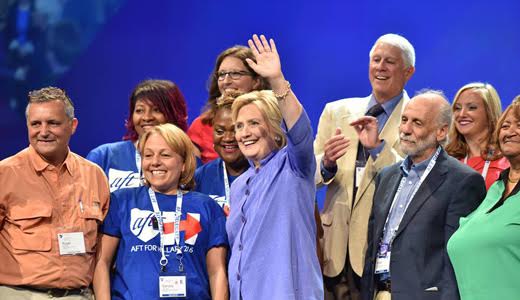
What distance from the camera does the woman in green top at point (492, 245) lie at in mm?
3986

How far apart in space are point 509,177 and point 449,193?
0.99 ft

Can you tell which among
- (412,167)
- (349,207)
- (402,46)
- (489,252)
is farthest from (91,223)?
(402,46)

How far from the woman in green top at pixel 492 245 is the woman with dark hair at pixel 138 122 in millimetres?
1855

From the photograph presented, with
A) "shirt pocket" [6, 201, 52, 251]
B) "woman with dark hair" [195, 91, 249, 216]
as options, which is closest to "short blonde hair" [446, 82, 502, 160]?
"woman with dark hair" [195, 91, 249, 216]

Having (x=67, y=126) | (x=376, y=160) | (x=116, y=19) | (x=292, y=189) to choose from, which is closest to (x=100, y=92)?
(x=116, y=19)

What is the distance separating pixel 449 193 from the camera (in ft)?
14.0

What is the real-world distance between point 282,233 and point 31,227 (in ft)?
4.27

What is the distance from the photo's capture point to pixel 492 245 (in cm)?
404

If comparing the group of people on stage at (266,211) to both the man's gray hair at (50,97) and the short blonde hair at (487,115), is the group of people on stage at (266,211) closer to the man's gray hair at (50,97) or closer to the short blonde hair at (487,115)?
the man's gray hair at (50,97)

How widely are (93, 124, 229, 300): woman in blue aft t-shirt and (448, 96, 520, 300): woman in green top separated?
115cm

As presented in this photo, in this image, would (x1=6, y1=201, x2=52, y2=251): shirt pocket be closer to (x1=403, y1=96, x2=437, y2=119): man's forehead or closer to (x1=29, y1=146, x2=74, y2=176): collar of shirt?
(x1=29, y1=146, x2=74, y2=176): collar of shirt

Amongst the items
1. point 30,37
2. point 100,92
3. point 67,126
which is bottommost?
point 67,126

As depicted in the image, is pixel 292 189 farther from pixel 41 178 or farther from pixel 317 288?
pixel 41 178

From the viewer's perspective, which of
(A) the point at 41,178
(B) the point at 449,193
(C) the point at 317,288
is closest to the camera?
(C) the point at 317,288
